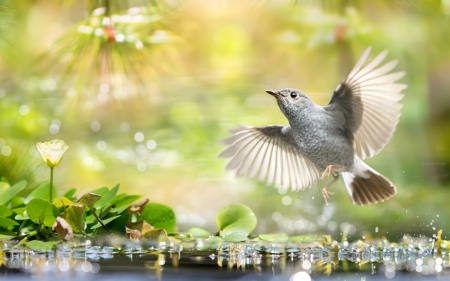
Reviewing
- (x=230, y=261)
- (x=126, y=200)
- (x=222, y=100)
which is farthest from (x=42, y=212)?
(x=222, y=100)

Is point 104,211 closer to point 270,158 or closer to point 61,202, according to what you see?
point 61,202

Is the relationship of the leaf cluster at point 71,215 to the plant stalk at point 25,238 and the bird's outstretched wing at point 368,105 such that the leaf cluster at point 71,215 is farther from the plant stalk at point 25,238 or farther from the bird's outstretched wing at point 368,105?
the bird's outstretched wing at point 368,105

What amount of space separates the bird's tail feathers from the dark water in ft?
0.27

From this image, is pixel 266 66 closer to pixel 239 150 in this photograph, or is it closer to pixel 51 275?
pixel 239 150

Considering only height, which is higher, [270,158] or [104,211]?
[270,158]

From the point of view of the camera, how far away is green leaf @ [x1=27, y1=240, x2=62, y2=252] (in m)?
0.78

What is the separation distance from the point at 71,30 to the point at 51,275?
3.32 feet

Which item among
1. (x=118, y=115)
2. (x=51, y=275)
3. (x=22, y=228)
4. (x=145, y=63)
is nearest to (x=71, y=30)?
(x=145, y=63)

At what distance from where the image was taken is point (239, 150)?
3.31 ft

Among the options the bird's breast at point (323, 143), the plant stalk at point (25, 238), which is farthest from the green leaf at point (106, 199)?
the bird's breast at point (323, 143)

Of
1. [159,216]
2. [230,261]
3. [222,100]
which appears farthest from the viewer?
[222,100]

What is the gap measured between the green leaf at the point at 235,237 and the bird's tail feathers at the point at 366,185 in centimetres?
21

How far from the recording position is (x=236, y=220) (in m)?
0.95

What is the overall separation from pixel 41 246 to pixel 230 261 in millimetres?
288
